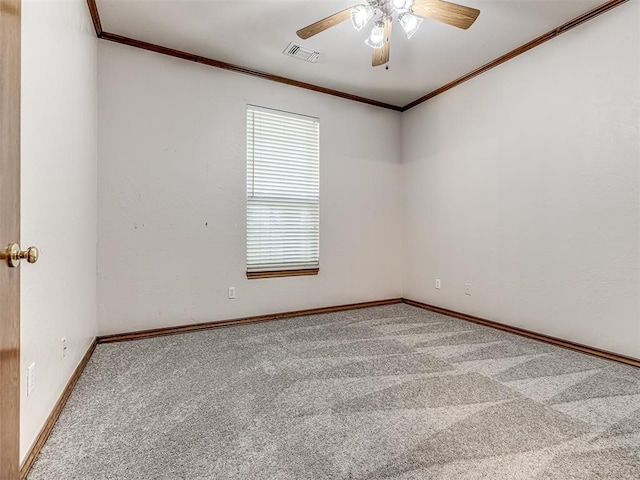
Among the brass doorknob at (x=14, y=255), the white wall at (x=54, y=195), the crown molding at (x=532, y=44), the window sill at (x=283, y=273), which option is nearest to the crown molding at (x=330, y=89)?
the crown molding at (x=532, y=44)

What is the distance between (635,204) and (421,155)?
2.34m

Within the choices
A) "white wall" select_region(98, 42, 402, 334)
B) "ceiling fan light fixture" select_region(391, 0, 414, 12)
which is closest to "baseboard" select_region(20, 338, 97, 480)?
"white wall" select_region(98, 42, 402, 334)

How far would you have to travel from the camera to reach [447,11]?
82.4 inches

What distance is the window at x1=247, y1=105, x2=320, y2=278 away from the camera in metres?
3.62

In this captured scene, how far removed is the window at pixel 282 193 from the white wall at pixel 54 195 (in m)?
1.52

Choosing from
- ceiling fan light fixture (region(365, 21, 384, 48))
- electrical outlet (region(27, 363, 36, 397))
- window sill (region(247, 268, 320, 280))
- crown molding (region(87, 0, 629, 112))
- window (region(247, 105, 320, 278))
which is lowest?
electrical outlet (region(27, 363, 36, 397))

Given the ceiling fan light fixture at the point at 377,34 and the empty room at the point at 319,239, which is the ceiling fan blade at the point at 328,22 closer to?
the empty room at the point at 319,239

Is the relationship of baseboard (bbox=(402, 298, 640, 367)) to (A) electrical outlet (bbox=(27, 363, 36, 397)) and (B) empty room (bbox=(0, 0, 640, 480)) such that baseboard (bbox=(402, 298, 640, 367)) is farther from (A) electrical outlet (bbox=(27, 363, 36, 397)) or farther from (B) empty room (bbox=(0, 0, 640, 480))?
(A) electrical outlet (bbox=(27, 363, 36, 397))

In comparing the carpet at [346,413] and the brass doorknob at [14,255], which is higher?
the brass doorknob at [14,255]

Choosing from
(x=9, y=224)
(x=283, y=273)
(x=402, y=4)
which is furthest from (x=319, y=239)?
(x=9, y=224)

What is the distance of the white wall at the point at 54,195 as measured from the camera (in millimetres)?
1401

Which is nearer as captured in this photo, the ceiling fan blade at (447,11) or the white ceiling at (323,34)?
the ceiling fan blade at (447,11)

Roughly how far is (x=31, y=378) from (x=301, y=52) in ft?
10.5

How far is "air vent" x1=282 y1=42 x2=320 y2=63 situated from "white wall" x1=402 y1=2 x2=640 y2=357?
175 centimetres
